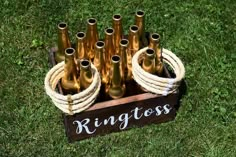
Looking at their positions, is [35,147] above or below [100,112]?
below

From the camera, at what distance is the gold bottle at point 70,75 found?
2266mm

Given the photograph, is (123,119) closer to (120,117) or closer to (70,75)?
(120,117)

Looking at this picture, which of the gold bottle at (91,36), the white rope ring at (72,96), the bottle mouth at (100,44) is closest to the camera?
the white rope ring at (72,96)

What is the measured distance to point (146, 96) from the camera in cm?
238

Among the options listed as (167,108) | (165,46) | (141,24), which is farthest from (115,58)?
(165,46)

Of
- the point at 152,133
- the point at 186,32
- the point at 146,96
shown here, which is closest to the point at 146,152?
the point at 152,133

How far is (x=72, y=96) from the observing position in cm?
220

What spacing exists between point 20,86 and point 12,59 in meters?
0.23

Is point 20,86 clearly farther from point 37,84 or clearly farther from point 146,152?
point 146,152

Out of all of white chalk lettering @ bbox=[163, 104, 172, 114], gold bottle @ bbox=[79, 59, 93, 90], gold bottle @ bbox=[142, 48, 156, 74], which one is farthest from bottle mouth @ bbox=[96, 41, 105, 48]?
white chalk lettering @ bbox=[163, 104, 172, 114]

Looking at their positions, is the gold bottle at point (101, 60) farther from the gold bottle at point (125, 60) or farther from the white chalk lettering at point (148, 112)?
the white chalk lettering at point (148, 112)

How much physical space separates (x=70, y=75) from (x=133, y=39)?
369 mm

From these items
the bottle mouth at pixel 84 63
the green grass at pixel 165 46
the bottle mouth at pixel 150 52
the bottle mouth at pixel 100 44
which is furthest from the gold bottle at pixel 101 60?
the green grass at pixel 165 46

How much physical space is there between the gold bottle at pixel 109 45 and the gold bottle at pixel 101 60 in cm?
3
